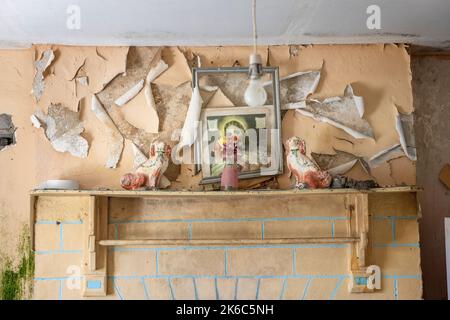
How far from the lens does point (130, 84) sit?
9.08ft

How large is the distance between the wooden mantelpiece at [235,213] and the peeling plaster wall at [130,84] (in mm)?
115

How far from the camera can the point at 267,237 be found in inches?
106

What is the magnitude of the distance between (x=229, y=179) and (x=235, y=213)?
206 millimetres

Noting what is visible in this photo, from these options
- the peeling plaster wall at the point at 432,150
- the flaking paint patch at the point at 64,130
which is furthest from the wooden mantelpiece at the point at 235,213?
the peeling plaster wall at the point at 432,150

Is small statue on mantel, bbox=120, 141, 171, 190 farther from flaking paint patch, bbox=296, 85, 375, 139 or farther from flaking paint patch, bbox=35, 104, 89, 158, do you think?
flaking paint patch, bbox=296, 85, 375, 139

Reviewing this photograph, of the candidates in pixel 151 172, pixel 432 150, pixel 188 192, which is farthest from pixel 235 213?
pixel 432 150

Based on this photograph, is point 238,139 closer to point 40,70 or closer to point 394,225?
point 394,225

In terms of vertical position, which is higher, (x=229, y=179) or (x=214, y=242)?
(x=229, y=179)

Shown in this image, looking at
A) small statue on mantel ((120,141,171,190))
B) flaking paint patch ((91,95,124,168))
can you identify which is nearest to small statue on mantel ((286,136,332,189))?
small statue on mantel ((120,141,171,190))

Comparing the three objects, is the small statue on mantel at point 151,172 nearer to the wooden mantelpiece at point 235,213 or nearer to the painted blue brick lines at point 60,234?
the wooden mantelpiece at point 235,213

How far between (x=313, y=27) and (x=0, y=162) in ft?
4.98

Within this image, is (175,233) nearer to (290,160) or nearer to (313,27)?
(290,160)

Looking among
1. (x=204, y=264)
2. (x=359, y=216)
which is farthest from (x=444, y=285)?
(x=204, y=264)

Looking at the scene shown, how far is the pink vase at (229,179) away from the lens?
256 cm
